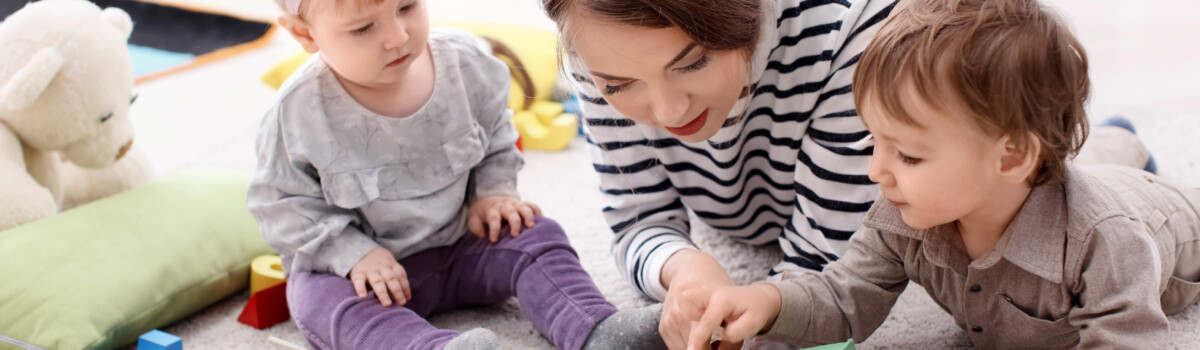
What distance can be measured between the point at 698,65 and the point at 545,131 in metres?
0.80

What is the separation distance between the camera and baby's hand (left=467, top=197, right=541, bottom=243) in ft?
3.43

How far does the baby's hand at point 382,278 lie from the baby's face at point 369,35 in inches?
7.2

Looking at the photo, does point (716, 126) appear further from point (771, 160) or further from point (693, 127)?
point (771, 160)

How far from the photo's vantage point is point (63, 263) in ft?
3.21

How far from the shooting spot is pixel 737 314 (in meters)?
0.77

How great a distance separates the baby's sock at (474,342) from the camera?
2.74 ft

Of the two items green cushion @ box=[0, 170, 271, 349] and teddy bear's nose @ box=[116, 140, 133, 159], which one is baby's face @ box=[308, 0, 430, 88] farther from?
teddy bear's nose @ box=[116, 140, 133, 159]

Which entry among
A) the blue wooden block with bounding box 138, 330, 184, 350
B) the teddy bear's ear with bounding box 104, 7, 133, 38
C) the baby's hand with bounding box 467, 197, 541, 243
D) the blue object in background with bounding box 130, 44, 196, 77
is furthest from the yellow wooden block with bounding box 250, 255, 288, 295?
the blue object in background with bounding box 130, 44, 196, 77

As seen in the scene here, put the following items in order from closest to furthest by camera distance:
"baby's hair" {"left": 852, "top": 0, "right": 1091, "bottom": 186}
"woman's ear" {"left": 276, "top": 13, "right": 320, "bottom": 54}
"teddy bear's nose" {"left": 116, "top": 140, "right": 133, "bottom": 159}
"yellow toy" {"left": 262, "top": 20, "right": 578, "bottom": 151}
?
"baby's hair" {"left": 852, "top": 0, "right": 1091, "bottom": 186} < "woman's ear" {"left": 276, "top": 13, "right": 320, "bottom": 54} < "teddy bear's nose" {"left": 116, "top": 140, "right": 133, "bottom": 159} < "yellow toy" {"left": 262, "top": 20, "right": 578, "bottom": 151}

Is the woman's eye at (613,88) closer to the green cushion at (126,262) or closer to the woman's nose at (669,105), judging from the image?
the woman's nose at (669,105)

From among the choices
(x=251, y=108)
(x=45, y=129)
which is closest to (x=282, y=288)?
(x=45, y=129)

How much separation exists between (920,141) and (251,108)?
4.62 ft

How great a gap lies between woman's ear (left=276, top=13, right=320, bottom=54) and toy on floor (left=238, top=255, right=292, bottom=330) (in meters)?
0.26

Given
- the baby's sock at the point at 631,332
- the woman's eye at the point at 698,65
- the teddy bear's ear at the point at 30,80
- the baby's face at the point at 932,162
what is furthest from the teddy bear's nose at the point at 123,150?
the baby's face at the point at 932,162
